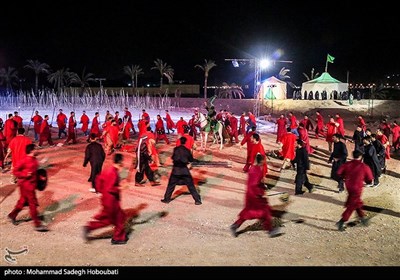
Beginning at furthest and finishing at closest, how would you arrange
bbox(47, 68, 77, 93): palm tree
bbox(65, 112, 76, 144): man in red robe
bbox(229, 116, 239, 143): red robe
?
bbox(47, 68, 77, 93): palm tree → bbox(229, 116, 239, 143): red robe → bbox(65, 112, 76, 144): man in red robe

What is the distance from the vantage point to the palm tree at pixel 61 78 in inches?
2398

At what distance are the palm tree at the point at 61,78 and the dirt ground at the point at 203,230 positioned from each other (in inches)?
1997

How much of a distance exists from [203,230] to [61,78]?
58.4 metres

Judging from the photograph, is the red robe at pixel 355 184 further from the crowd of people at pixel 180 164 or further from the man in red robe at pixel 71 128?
the man in red robe at pixel 71 128

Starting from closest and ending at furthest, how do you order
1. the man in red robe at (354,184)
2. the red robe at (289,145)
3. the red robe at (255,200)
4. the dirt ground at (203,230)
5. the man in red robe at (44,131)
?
the dirt ground at (203,230)
the red robe at (255,200)
the man in red robe at (354,184)
the red robe at (289,145)
the man in red robe at (44,131)

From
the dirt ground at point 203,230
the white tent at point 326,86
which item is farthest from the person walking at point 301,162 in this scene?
the white tent at point 326,86

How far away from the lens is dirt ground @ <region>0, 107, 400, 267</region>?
6.80m

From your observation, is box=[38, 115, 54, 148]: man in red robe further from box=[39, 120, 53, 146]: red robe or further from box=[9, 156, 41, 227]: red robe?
box=[9, 156, 41, 227]: red robe

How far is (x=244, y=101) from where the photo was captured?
1702 inches

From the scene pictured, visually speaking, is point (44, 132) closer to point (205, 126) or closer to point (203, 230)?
point (205, 126)

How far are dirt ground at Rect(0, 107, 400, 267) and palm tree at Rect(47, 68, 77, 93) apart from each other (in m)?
50.7

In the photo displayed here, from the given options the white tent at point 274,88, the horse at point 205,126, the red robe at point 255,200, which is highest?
the white tent at point 274,88

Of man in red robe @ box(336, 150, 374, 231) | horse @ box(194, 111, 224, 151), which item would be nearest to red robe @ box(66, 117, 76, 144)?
horse @ box(194, 111, 224, 151)
